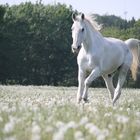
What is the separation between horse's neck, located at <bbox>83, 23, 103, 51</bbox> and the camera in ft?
55.7

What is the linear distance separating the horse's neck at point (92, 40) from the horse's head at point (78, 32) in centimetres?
36

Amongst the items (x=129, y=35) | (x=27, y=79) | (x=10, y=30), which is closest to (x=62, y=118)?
Result: (x=27, y=79)

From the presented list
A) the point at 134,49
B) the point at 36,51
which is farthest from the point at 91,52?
the point at 36,51

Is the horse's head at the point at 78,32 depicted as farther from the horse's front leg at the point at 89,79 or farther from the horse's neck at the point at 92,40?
the horse's front leg at the point at 89,79

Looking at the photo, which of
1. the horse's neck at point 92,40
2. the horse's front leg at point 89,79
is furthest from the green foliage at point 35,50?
the horse's front leg at point 89,79

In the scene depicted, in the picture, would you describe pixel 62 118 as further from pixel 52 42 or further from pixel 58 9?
pixel 58 9

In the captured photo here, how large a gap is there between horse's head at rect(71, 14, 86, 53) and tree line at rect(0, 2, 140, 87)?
5198cm

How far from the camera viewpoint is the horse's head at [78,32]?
16391 millimetres

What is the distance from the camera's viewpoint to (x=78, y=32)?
16.5 m

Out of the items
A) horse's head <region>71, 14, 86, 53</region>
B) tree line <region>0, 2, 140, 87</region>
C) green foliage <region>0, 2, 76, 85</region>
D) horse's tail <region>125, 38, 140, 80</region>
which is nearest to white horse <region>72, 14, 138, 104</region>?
horse's head <region>71, 14, 86, 53</region>

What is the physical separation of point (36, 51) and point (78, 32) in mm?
62039

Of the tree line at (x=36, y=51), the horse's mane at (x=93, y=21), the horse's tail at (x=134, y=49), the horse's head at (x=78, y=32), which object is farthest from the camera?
the tree line at (x=36, y=51)

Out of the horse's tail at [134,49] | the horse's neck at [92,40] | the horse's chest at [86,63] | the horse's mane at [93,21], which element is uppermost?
the horse's mane at [93,21]

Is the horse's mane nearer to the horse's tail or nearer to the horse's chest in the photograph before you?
the horse's chest
